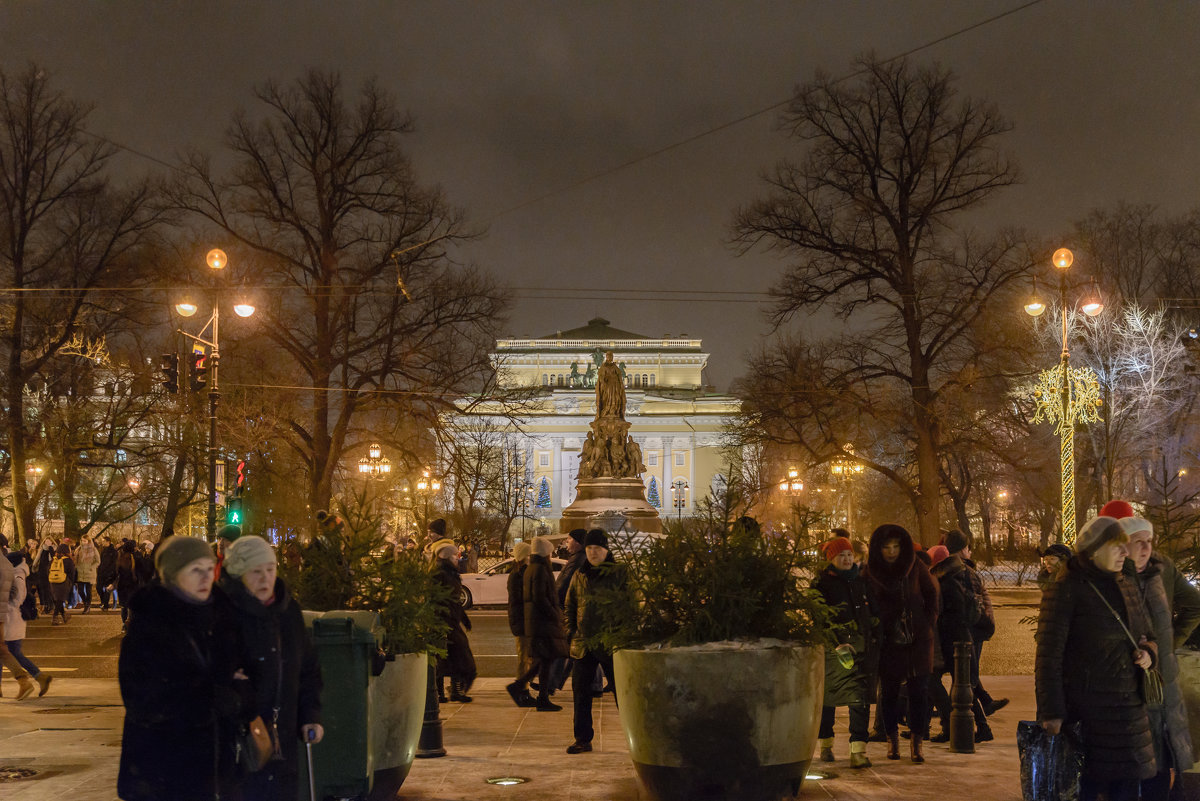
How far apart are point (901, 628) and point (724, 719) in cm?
294

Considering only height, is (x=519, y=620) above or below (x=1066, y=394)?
below

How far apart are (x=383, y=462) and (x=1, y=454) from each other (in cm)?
1323

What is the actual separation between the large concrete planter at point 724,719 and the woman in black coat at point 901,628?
2518mm

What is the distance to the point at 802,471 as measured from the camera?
35.8m

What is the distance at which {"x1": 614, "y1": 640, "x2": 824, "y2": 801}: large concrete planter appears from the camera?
6.94 m

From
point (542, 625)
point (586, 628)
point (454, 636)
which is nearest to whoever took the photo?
point (586, 628)

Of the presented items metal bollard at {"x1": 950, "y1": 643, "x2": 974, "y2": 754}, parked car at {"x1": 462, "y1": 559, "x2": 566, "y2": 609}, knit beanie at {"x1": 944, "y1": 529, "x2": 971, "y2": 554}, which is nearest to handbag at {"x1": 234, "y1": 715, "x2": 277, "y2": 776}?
metal bollard at {"x1": 950, "y1": 643, "x2": 974, "y2": 754}

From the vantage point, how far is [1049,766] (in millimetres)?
6000

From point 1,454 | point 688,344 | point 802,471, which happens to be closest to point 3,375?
point 1,454

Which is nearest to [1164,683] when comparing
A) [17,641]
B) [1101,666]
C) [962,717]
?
[1101,666]

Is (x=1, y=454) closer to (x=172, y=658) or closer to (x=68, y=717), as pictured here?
(x=68, y=717)

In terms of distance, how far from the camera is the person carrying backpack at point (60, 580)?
27.8 meters

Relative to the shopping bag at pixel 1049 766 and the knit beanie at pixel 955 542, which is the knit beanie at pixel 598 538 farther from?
the shopping bag at pixel 1049 766

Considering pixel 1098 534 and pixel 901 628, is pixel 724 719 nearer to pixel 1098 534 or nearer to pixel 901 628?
pixel 1098 534
